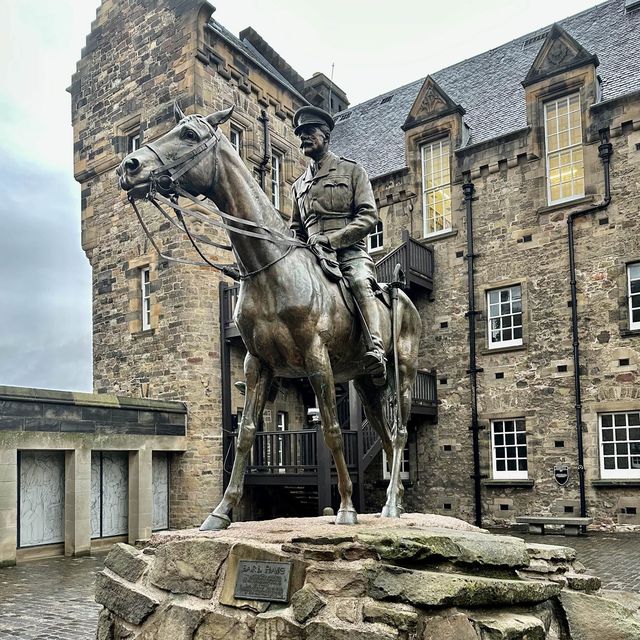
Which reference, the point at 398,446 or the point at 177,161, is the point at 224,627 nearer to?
the point at 398,446

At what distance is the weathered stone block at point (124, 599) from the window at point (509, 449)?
1573 centimetres

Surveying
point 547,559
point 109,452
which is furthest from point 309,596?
point 109,452

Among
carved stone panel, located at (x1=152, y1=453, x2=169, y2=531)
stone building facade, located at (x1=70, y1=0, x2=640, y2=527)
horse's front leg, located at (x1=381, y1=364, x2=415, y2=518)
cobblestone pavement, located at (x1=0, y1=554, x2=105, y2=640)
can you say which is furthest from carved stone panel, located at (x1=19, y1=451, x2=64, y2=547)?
horse's front leg, located at (x1=381, y1=364, x2=415, y2=518)

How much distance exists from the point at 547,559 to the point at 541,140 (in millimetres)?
16395

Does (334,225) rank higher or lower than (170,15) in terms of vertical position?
lower

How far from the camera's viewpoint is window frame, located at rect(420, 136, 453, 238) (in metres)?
22.4

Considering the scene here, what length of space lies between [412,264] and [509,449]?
571cm

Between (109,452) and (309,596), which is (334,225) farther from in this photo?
(109,452)

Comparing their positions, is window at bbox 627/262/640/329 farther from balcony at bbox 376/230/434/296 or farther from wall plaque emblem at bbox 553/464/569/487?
balcony at bbox 376/230/434/296

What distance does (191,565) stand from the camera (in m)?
5.36

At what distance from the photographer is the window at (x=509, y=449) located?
788 inches

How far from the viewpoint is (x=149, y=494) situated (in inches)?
720

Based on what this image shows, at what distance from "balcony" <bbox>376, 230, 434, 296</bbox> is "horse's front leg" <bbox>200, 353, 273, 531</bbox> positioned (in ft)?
45.5

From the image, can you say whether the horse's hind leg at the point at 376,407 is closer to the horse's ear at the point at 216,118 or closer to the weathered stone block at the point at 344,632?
the weathered stone block at the point at 344,632
